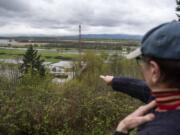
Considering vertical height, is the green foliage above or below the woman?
below

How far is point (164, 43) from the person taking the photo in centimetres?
123

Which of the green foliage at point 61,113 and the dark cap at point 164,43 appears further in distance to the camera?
the green foliage at point 61,113

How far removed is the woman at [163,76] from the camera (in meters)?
1.19

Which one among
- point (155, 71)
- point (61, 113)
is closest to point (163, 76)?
point (155, 71)

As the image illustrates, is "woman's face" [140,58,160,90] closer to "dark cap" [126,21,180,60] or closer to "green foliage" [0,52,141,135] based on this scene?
"dark cap" [126,21,180,60]

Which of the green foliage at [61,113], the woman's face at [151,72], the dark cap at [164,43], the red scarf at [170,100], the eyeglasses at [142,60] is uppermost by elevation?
the dark cap at [164,43]

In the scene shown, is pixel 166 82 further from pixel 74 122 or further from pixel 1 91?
pixel 1 91

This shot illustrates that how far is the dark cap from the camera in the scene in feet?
3.98

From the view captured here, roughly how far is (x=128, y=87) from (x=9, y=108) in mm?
6608

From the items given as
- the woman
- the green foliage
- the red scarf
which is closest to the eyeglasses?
the woman

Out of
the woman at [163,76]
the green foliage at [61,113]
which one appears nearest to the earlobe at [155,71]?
the woman at [163,76]

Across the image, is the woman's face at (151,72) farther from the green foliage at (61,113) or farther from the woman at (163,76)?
the green foliage at (61,113)

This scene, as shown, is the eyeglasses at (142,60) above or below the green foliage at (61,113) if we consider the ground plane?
above

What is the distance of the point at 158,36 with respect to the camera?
1264 mm
